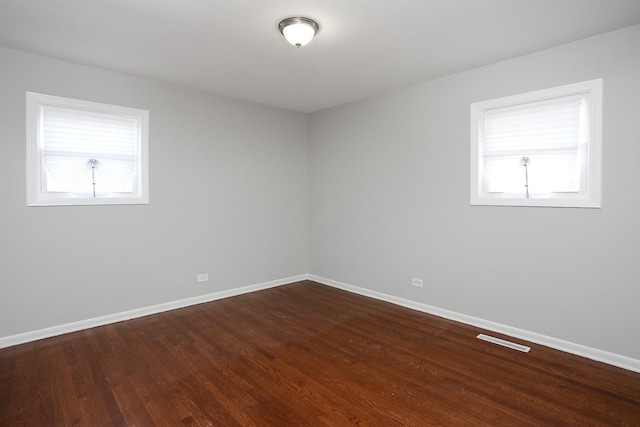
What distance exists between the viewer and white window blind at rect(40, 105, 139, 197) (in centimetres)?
341

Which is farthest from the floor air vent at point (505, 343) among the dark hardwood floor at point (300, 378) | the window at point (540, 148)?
the window at point (540, 148)

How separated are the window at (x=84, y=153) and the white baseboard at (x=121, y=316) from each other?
4.11 feet

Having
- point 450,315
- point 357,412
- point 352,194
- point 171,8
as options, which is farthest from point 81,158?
point 450,315

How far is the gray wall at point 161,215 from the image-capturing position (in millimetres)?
3209

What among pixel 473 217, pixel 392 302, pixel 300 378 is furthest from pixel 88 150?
pixel 473 217

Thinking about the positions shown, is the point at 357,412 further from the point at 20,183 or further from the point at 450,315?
the point at 20,183

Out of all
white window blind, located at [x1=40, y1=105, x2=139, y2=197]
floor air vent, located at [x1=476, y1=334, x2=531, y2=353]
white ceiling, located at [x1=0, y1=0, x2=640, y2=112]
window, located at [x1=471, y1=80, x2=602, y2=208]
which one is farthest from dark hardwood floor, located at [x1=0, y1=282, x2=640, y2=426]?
white ceiling, located at [x1=0, y1=0, x2=640, y2=112]

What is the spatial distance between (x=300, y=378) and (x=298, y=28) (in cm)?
270

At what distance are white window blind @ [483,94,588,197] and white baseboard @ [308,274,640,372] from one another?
136 centimetres

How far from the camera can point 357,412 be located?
7.19ft

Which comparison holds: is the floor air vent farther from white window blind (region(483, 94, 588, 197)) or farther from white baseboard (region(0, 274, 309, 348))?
white baseboard (region(0, 274, 309, 348))

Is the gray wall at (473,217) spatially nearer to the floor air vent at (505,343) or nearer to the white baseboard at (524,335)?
the white baseboard at (524,335)

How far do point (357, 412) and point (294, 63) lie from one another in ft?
10.3

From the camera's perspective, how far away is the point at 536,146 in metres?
3.28
